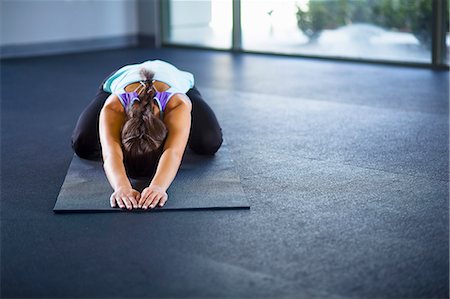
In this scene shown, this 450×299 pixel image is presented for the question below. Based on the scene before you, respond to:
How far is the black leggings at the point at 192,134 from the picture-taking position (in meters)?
3.77

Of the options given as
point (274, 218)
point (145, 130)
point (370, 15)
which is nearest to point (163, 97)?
point (145, 130)

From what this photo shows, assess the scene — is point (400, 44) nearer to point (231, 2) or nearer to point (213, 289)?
point (231, 2)

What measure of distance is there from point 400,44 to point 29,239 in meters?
4.75

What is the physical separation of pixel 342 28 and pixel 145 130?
4.31 meters

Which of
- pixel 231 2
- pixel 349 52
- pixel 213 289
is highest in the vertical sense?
pixel 231 2

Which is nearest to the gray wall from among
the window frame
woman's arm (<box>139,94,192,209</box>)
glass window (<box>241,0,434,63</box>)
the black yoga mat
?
the window frame

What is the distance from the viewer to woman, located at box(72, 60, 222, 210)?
123 inches

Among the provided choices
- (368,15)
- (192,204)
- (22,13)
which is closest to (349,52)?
(368,15)

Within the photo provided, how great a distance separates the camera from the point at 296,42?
7.50 m

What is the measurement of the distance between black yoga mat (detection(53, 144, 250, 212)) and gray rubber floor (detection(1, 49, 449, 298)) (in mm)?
61

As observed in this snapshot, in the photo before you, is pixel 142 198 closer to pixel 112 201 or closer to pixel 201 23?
pixel 112 201

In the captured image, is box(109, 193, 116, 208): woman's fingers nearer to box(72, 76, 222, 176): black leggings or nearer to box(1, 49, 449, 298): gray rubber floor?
box(1, 49, 449, 298): gray rubber floor

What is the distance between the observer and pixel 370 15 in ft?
22.6

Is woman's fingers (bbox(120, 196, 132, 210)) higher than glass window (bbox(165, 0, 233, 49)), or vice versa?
glass window (bbox(165, 0, 233, 49))
